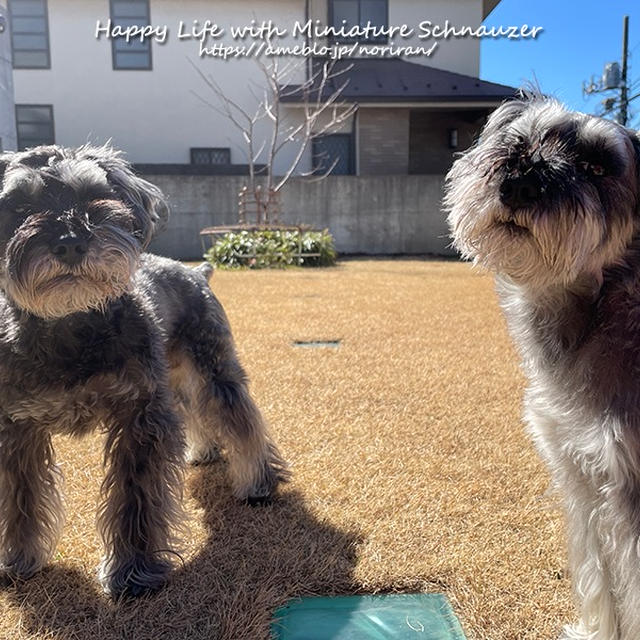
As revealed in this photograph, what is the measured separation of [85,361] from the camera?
2.25 metres

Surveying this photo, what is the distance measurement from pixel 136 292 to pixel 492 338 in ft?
15.2

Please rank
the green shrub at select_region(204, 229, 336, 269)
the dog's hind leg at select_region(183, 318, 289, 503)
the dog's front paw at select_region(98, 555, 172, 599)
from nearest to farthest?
the dog's front paw at select_region(98, 555, 172, 599) < the dog's hind leg at select_region(183, 318, 289, 503) < the green shrub at select_region(204, 229, 336, 269)

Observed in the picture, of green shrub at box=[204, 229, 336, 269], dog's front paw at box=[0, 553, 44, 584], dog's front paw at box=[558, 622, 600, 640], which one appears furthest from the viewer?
green shrub at box=[204, 229, 336, 269]

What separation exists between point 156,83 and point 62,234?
726 inches

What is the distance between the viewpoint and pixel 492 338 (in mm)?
6371

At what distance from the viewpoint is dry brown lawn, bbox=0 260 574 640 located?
211 cm

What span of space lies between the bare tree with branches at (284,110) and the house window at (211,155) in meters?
0.70

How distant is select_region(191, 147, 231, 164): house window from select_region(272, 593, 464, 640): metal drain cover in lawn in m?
18.1

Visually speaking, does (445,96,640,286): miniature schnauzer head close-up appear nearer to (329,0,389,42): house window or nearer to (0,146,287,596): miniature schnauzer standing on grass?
(0,146,287,596): miniature schnauzer standing on grass

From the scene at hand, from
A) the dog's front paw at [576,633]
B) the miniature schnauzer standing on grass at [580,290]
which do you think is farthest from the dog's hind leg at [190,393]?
the dog's front paw at [576,633]

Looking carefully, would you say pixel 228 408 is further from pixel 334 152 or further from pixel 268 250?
pixel 334 152

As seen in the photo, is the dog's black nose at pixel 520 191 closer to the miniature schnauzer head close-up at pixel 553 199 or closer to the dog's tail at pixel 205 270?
the miniature schnauzer head close-up at pixel 553 199

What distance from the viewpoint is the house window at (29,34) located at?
18344 millimetres

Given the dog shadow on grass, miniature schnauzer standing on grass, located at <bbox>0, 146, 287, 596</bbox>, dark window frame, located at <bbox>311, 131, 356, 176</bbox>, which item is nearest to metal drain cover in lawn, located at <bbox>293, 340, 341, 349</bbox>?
the dog shadow on grass
